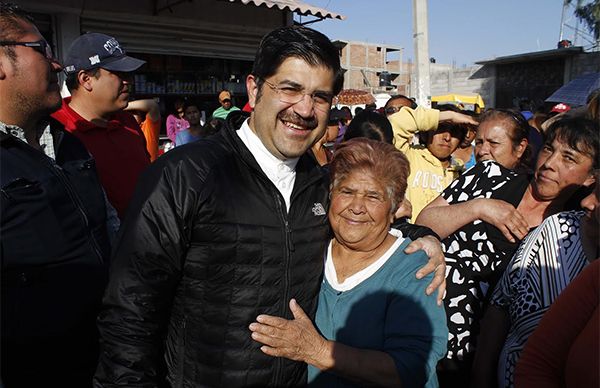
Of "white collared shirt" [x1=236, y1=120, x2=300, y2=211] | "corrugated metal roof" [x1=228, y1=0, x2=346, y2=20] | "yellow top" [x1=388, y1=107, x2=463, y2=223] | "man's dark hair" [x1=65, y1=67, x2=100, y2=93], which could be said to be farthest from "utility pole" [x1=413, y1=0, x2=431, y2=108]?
"white collared shirt" [x1=236, y1=120, x2=300, y2=211]

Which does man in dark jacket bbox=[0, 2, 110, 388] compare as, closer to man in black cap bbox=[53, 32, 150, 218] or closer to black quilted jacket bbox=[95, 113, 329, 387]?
black quilted jacket bbox=[95, 113, 329, 387]

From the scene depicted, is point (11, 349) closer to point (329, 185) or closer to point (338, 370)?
point (338, 370)

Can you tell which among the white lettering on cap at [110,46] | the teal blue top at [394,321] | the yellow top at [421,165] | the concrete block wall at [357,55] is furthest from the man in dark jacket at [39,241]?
the concrete block wall at [357,55]

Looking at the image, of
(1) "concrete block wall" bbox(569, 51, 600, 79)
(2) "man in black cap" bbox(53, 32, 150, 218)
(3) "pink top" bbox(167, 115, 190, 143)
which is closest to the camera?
(2) "man in black cap" bbox(53, 32, 150, 218)

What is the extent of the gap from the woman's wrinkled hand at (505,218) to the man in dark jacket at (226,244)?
1.07 metres

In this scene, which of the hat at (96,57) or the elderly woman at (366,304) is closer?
the elderly woman at (366,304)

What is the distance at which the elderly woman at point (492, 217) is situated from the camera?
231 centimetres

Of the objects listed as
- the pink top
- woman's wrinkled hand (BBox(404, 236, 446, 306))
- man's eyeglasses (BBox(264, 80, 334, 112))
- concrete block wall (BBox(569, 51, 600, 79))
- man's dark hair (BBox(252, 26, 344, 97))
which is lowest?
woman's wrinkled hand (BBox(404, 236, 446, 306))

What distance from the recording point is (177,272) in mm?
1524

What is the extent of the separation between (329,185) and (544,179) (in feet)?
4.10

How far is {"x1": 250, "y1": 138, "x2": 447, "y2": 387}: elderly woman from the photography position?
5.33 feet

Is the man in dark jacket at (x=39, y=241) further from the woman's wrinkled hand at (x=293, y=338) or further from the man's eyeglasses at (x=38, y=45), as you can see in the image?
the woman's wrinkled hand at (x=293, y=338)

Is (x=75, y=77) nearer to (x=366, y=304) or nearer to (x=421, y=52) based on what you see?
(x=366, y=304)

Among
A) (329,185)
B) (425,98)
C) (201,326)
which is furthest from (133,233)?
(425,98)
